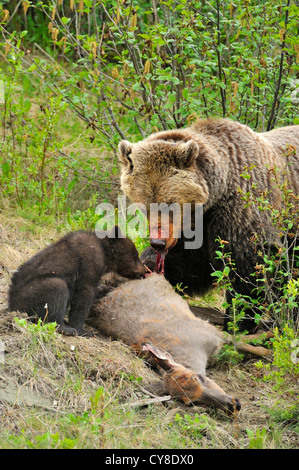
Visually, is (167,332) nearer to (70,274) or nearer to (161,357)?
(161,357)

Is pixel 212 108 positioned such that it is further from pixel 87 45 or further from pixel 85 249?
pixel 85 249

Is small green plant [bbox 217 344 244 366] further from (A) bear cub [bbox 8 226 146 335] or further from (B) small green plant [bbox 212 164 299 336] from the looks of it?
(A) bear cub [bbox 8 226 146 335]

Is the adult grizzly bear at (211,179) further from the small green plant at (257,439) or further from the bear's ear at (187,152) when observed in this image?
the small green plant at (257,439)

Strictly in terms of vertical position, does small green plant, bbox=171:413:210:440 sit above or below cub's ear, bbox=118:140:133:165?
below

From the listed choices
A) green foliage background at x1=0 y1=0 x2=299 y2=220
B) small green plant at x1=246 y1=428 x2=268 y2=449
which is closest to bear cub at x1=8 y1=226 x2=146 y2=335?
small green plant at x1=246 y1=428 x2=268 y2=449

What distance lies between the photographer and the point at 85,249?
17.6 ft

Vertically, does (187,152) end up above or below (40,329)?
above

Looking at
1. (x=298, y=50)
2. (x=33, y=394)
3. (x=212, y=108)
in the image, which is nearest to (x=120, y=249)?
(x=33, y=394)

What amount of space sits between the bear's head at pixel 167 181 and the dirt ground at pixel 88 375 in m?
0.97

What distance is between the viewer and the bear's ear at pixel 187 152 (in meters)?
5.33

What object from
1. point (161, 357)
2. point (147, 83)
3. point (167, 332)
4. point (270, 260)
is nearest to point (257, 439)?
point (161, 357)

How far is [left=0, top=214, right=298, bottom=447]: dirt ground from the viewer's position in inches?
167

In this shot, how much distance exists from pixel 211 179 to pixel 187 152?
337mm

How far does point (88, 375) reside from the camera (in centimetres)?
459
